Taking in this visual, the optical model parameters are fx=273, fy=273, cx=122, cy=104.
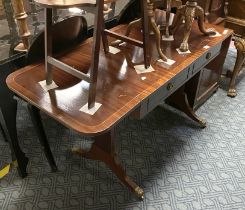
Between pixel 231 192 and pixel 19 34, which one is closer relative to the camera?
pixel 19 34

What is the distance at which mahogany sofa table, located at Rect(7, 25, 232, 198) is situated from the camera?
1.06 m

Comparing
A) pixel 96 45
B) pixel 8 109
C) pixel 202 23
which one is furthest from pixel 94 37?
pixel 202 23

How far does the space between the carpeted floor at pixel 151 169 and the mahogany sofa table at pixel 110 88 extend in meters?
0.11

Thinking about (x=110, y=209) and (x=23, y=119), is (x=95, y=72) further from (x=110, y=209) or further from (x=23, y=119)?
(x=23, y=119)

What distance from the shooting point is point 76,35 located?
146 centimetres

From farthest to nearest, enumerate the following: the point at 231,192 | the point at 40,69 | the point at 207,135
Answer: the point at 207,135 → the point at 231,192 → the point at 40,69

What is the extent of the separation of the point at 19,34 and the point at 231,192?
4.78 feet

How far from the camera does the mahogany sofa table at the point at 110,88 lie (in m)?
1.06

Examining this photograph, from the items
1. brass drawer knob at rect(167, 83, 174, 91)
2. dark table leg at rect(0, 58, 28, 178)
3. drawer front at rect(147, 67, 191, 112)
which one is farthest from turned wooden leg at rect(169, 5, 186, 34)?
dark table leg at rect(0, 58, 28, 178)

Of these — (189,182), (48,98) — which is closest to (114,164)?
(189,182)

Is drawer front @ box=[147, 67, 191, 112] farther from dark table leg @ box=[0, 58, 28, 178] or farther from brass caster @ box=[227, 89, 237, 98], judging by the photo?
brass caster @ box=[227, 89, 237, 98]

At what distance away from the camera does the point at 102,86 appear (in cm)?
121

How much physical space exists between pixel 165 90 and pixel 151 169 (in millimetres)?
597

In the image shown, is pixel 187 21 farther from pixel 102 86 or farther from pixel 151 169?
pixel 151 169
